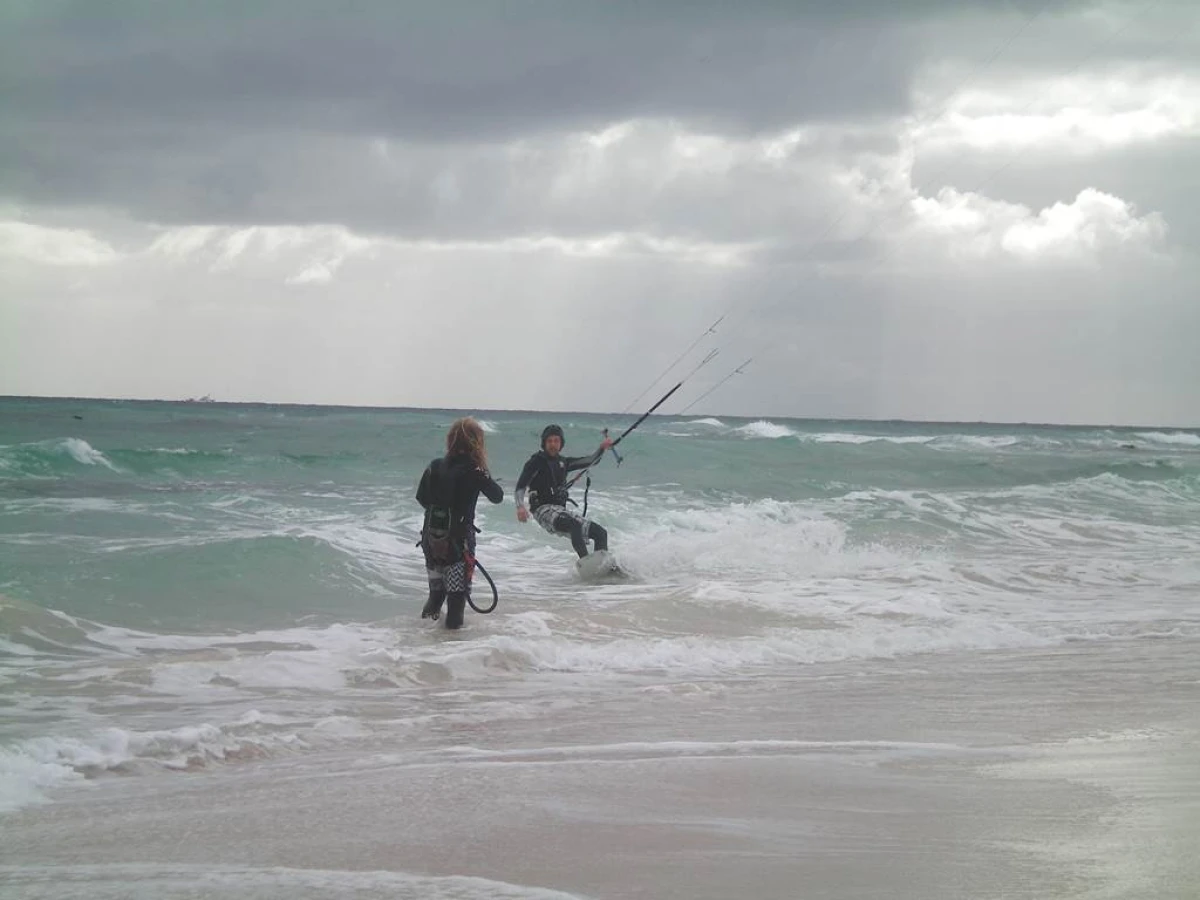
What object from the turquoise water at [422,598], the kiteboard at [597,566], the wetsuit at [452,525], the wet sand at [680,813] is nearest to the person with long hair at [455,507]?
the wetsuit at [452,525]

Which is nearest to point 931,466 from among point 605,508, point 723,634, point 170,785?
point 605,508

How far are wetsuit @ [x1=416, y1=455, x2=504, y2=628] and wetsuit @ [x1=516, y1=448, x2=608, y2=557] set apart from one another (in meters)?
3.08

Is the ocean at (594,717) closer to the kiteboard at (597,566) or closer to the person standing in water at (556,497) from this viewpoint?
the kiteboard at (597,566)

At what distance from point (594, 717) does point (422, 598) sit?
212 inches

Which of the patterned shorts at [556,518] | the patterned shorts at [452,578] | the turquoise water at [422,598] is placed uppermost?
the patterned shorts at [556,518]

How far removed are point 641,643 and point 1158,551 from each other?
33.7 feet

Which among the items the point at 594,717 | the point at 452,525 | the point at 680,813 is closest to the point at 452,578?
the point at 452,525

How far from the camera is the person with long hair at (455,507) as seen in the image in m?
9.37

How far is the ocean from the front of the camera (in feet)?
13.3

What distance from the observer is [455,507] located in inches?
370

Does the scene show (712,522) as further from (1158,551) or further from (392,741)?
(392,741)

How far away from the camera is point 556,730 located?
6199 millimetres

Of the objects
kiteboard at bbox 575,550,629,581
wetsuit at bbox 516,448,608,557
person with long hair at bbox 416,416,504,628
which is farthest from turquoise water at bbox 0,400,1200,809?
wetsuit at bbox 516,448,608,557

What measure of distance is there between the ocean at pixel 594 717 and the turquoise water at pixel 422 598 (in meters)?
0.05
